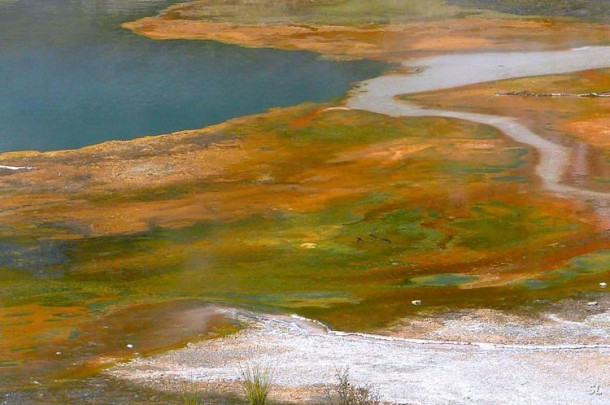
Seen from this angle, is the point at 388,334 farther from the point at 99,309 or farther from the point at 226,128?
the point at 226,128

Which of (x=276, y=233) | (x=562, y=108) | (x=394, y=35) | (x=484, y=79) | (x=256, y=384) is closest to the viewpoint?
(x=256, y=384)

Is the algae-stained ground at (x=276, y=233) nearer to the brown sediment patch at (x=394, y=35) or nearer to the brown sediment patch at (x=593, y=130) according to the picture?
the brown sediment patch at (x=593, y=130)

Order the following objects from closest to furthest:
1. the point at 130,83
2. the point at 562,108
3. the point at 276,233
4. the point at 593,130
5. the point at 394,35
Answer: the point at 276,233 < the point at 593,130 < the point at 562,108 < the point at 130,83 < the point at 394,35

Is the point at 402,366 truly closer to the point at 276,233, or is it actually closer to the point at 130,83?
the point at 276,233

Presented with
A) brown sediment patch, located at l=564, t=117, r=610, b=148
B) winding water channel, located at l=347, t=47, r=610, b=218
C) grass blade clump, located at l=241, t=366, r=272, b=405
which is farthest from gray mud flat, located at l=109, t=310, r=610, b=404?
brown sediment patch, located at l=564, t=117, r=610, b=148

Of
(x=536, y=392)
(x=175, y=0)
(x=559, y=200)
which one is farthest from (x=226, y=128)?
(x=175, y=0)

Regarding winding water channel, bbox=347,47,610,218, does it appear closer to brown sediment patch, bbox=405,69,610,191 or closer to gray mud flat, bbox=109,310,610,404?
brown sediment patch, bbox=405,69,610,191

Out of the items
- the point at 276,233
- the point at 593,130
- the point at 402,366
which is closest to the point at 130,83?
the point at 593,130

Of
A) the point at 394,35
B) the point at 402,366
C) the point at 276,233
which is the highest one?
the point at 402,366
